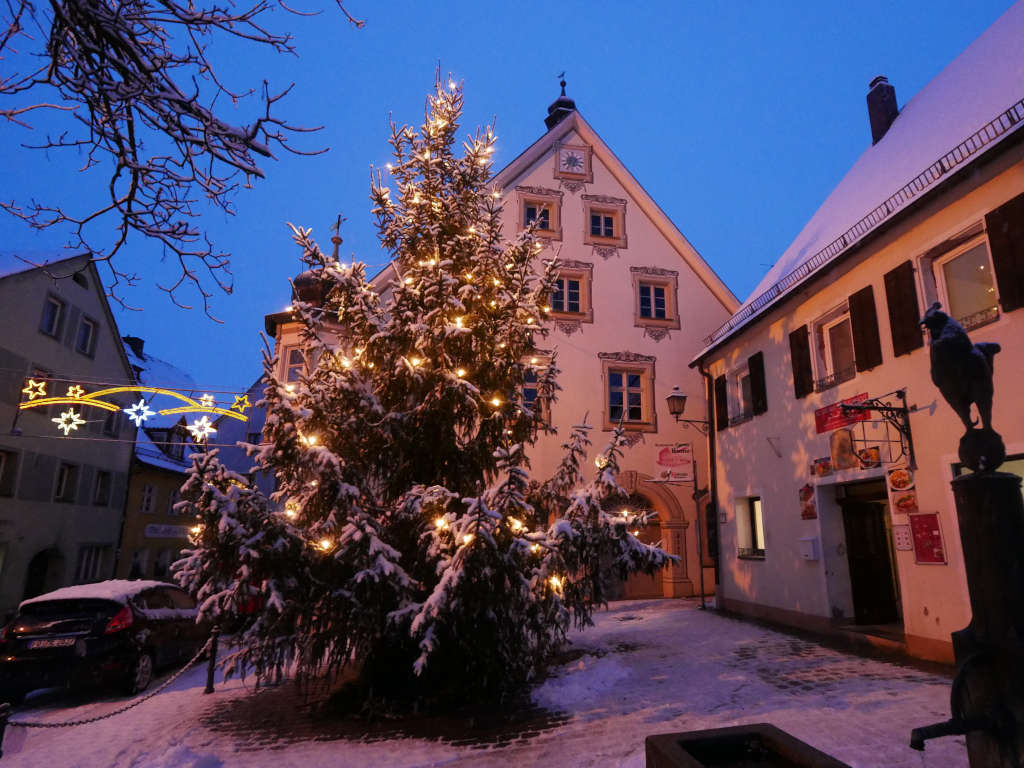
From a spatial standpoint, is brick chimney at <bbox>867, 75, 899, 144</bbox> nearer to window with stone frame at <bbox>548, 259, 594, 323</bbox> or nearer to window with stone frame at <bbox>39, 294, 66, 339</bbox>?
window with stone frame at <bbox>548, 259, 594, 323</bbox>

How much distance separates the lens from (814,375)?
11.3m

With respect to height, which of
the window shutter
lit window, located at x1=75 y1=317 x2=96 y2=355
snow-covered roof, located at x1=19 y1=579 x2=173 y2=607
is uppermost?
lit window, located at x1=75 y1=317 x2=96 y2=355

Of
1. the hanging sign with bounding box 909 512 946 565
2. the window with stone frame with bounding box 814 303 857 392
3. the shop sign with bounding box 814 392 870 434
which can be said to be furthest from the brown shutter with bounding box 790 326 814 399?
the hanging sign with bounding box 909 512 946 565

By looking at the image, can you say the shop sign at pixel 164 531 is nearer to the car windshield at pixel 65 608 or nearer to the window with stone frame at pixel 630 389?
the car windshield at pixel 65 608

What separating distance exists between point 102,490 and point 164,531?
13.1 feet

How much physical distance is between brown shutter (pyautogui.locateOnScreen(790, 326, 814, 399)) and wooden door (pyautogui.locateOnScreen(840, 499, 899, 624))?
215cm

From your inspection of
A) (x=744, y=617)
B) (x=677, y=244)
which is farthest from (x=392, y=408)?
(x=677, y=244)

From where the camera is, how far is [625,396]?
1819 centimetres

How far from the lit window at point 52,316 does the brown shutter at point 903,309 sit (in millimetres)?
22110

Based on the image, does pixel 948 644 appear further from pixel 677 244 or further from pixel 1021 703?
pixel 677 244

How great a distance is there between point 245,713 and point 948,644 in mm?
8823

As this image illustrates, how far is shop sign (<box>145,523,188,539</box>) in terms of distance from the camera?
2395 cm

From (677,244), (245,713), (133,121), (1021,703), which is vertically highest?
(677,244)

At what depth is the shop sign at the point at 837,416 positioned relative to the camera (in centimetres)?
978
